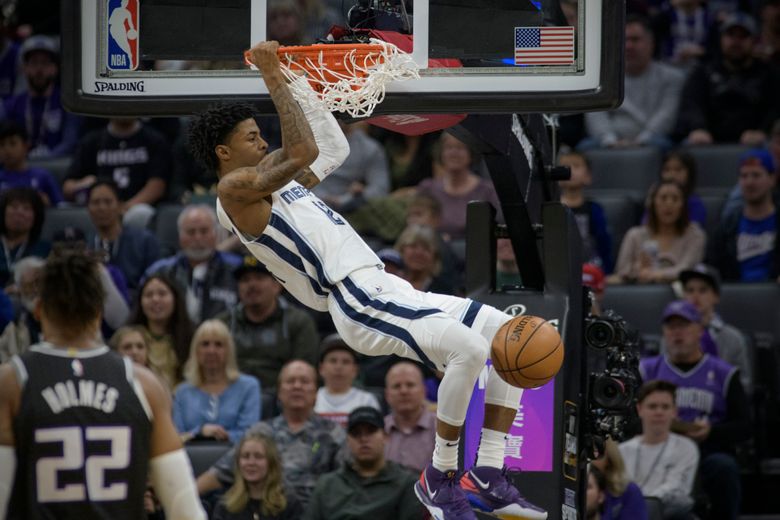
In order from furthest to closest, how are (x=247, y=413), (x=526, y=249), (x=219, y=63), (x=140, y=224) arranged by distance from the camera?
(x=140, y=224) → (x=247, y=413) → (x=526, y=249) → (x=219, y=63)

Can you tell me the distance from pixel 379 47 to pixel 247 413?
437 cm

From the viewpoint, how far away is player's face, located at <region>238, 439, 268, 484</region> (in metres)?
9.48

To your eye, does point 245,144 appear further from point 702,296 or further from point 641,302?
point 641,302

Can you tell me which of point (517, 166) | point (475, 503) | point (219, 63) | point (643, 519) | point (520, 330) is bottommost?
point (643, 519)

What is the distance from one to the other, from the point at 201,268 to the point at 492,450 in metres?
5.52

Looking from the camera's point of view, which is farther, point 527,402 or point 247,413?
point 247,413

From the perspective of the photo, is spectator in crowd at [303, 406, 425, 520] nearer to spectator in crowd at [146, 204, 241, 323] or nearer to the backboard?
spectator in crowd at [146, 204, 241, 323]

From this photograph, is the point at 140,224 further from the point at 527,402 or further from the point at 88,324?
the point at 88,324

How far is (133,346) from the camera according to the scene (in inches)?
407

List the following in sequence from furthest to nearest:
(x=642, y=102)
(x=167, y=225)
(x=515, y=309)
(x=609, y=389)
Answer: (x=642, y=102)
(x=167, y=225)
(x=609, y=389)
(x=515, y=309)

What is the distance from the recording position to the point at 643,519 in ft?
30.9

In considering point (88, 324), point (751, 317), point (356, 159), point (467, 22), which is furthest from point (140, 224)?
point (88, 324)

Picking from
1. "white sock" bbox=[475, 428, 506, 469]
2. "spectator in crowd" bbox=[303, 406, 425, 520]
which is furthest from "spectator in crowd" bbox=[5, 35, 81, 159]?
"white sock" bbox=[475, 428, 506, 469]

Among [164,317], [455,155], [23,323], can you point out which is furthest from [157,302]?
[455,155]
